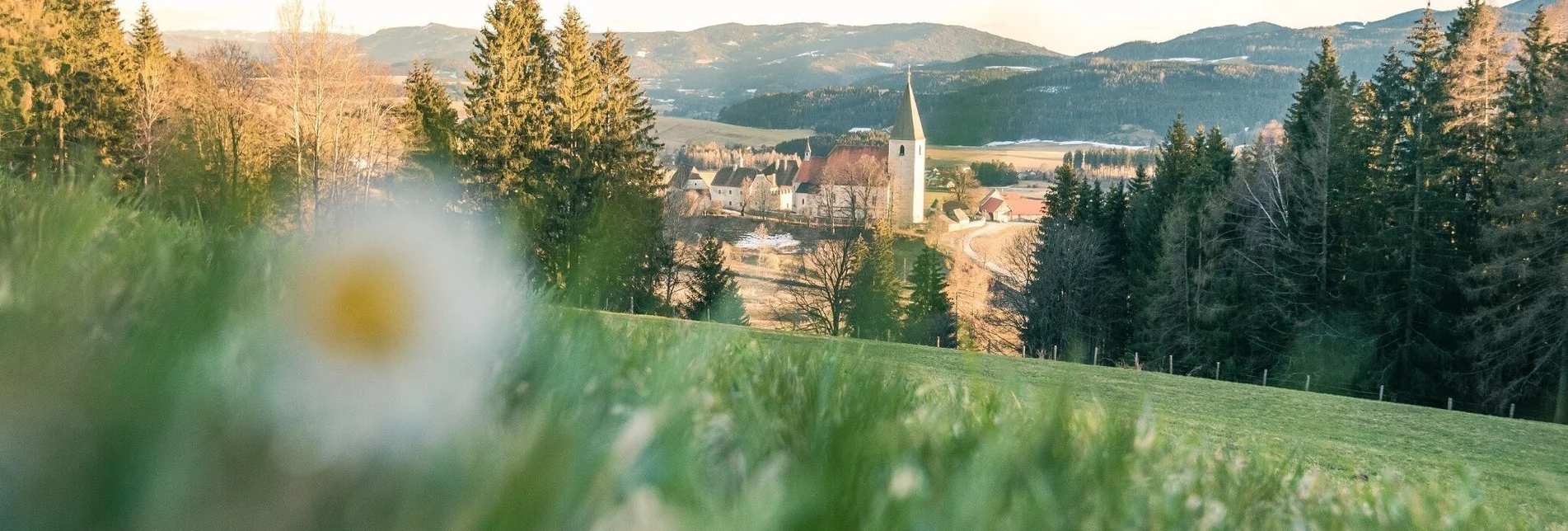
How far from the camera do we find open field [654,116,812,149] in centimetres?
14200

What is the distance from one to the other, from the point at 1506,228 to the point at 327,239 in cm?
2660

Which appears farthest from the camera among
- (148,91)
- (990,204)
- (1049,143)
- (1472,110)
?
(1049,143)

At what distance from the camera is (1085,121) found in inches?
5930

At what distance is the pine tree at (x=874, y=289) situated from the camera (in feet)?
136

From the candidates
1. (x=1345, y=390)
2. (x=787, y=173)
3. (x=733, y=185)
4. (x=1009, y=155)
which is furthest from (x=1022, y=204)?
(x=1345, y=390)

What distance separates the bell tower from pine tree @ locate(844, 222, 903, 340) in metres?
52.8

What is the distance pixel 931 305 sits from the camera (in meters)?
41.8

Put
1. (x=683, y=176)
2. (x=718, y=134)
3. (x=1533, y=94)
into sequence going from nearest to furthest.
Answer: (x=1533, y=94), (x=683, y=176), (x=718, y=134)

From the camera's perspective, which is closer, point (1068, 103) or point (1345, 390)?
point (1345, 390)

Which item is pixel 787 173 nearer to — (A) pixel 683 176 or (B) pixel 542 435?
(A) pixel 683 176

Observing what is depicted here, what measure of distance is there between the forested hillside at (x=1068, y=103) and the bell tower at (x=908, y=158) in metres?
34.4

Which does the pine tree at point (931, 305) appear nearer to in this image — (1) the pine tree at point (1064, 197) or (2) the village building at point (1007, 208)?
(1) the pine tree at point (1064, 197)

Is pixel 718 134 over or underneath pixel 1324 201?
over

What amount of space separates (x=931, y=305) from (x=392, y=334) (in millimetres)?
41335
